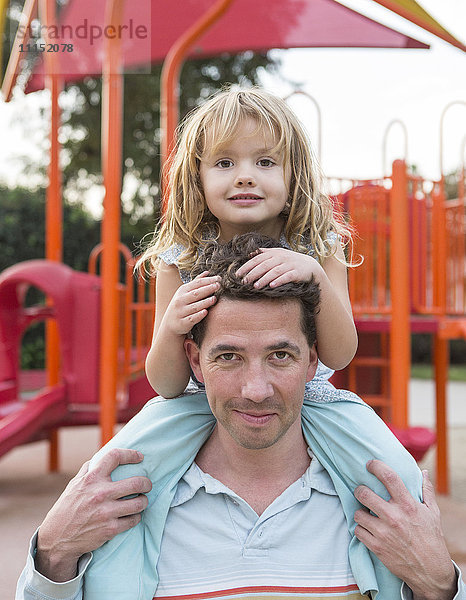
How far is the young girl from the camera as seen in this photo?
169cm

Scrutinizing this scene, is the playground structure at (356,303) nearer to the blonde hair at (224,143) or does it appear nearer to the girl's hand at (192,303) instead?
the blonde hair at (224,143)

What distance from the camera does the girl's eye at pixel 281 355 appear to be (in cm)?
167

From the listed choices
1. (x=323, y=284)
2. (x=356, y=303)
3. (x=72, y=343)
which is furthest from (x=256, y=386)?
(x=72, y=343)

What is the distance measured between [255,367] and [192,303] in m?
0.23

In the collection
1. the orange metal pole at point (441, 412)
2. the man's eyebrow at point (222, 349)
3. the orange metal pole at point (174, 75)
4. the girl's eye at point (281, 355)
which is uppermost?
the orange metal pole at point (174, 75)

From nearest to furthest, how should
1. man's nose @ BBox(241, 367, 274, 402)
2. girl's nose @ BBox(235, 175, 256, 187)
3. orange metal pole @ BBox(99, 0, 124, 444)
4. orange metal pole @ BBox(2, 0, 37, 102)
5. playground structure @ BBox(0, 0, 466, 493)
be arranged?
1. man's nose @ BBox(241, 367, 274, 402)
2. girl's nose @ BBox(235, 175, 256, 187)
3. orange metal pole @ BBox(99, 0, 124, 444)
4. playground structure @ BBox(0, 0, 466, 493)
5. orange metal pole @ BBox(2, 0, 37, 102)

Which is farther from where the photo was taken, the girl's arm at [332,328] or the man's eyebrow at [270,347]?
the girl's arm at [332,328]

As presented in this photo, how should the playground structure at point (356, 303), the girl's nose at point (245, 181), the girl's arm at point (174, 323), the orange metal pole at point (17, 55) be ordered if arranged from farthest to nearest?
the orange metal pole at point (17, 55) → the playground structure at point (356, 303) → the girl's nose at point (245, 181) → the girl's arm at point (174, 323)

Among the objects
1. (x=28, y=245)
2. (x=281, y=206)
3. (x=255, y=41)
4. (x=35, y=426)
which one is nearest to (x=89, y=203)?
(x=28, y=245)

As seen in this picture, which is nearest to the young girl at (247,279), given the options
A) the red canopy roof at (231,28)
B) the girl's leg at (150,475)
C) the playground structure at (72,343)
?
the girl's leg at (150,475)

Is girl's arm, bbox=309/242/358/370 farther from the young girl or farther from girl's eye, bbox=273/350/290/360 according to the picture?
girl's eye, bbox=273/350/290/360

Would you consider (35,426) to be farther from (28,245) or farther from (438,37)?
(28,245)

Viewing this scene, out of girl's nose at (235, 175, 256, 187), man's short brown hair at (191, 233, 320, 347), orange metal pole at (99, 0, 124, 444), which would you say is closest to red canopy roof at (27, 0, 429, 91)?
orange metal pole at (99, 0, 124, 444)

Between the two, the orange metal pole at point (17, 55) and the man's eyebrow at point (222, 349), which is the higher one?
the orange metal pole at point (17, 55)
